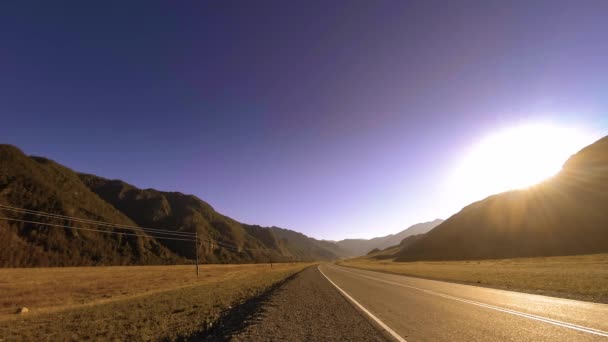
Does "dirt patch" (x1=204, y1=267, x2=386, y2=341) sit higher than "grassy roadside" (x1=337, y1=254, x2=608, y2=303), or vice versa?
"dirt patch" (x1=204, y1=267, x2=386, y2=341)

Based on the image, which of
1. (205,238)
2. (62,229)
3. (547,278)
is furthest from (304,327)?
(205,238)

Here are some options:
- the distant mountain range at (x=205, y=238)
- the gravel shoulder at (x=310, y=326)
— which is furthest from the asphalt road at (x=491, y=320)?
the distant mountain range at (x=205, y=238)

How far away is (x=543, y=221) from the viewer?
368ft

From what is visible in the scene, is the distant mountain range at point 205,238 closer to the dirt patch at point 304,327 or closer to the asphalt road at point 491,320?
the dirt patch at point 304,327

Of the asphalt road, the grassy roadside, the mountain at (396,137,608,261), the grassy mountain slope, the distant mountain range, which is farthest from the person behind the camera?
the mountain at (396,137,608,261)

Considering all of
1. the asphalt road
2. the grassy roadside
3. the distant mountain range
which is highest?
the distant mountain range

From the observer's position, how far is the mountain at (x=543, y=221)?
97.8 m

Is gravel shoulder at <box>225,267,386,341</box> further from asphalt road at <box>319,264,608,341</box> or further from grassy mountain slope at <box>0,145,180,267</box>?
grassy mountain slope at <box>0,145,180,267</box>

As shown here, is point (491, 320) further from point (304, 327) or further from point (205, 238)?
point (205, 238)

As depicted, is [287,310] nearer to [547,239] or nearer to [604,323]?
[604,323]

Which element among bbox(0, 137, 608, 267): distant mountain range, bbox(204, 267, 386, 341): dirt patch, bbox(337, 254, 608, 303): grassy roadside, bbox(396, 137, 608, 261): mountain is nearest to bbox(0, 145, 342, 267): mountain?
bbox(0, 137, 608, 267): distant mountain range

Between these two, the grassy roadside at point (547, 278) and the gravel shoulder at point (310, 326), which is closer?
the gravel shoulder at point (310, 326)

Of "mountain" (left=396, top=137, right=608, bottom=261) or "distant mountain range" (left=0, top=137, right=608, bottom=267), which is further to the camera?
"mountain" (left=396, top=137, right=608, bottom=261)

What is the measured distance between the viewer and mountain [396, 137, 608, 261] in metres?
97.8
